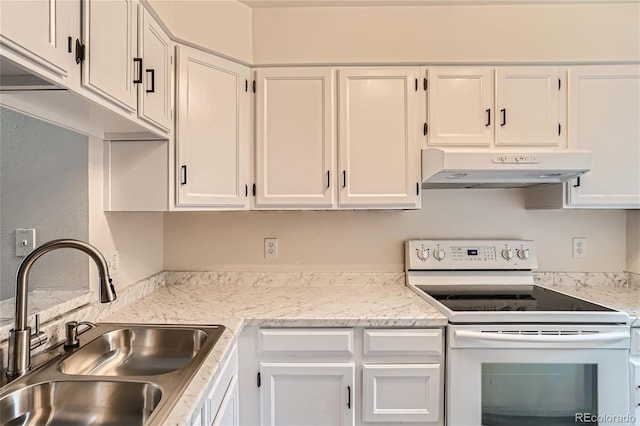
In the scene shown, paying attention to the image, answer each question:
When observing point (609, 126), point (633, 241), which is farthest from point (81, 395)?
point (633, 241)

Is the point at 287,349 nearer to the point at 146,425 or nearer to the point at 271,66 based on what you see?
the point at 146,425

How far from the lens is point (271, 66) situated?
6.07 ft

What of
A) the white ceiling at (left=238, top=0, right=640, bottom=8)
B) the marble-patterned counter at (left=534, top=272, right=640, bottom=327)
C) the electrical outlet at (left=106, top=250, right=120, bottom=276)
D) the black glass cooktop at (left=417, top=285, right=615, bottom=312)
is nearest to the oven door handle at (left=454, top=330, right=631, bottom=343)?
Result: the black glass cooktop at (left=417, top=285, right=615, bottom=312)

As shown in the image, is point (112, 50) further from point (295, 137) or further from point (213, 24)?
point (295, 137)

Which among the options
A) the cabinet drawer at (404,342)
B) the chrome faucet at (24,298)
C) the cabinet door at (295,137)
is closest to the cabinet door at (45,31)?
the chrome faucet at (24,298)

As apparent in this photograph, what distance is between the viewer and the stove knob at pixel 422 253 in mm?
2096

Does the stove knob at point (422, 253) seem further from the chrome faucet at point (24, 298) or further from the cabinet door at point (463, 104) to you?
the chrome faucet at point (24, 298)

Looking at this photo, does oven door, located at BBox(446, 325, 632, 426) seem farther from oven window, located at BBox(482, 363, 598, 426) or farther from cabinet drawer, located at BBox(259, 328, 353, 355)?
cabinet drawer, located at BBox(259, 328, 353, 355)

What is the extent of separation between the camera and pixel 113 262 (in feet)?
5.21

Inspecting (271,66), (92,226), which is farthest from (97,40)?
(271,66)

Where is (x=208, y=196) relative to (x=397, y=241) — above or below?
above

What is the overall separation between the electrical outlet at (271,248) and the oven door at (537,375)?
3.61 ft

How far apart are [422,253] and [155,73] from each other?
1655mm

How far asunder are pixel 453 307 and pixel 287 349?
2.52 ft
